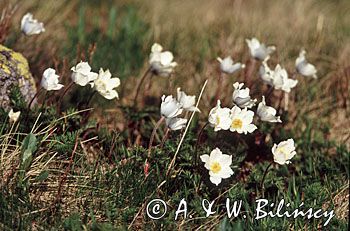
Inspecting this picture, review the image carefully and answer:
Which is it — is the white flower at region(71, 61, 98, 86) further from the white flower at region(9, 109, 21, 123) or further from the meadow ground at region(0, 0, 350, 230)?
the white flower at region(9, 109, 21, 123)

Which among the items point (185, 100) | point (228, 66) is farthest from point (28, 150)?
point (228, 66)

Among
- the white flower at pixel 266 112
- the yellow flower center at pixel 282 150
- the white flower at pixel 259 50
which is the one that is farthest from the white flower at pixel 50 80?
the white flower at pixel 259 50

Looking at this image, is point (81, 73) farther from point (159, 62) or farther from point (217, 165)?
point (217, 165)

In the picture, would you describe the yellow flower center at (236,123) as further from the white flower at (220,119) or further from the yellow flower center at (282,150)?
the yellow flower center at (282,150)

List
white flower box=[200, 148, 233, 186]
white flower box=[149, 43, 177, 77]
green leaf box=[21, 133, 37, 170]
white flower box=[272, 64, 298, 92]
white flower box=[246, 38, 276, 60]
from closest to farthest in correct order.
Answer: green leaf box=[21, 133, 37, 170]
white flower box=[200, 148, 233, 186]
white flower box=[272, 64, 298, 92]
white flower box=[149, 43, 177, 77]
white flower box=[246, 38, 276, 60]

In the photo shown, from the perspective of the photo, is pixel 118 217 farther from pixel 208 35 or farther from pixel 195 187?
pixel 208 35

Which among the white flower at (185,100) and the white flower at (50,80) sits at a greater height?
the white flower at (50,80)

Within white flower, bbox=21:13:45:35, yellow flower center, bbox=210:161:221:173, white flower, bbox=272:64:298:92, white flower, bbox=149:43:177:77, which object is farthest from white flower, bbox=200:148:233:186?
white flower, bbox=21:13:45:35
